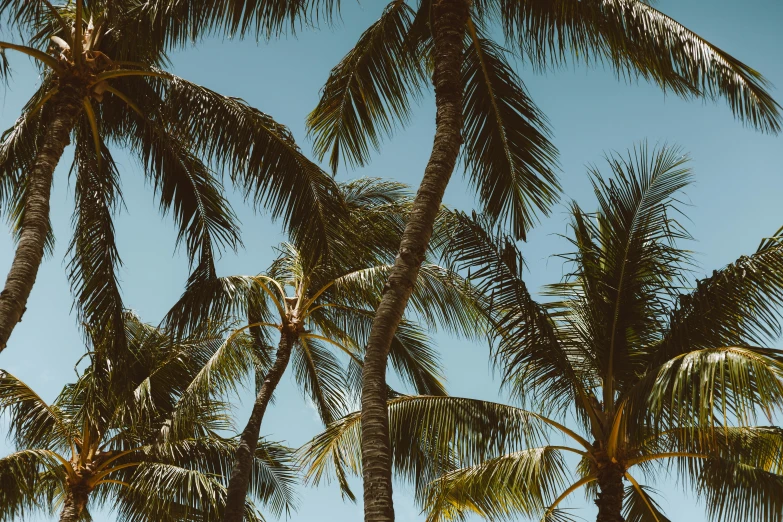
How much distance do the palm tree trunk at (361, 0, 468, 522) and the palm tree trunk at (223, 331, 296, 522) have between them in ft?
17.2

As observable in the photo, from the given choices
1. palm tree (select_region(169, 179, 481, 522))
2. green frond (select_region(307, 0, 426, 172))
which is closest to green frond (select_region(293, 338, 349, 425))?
palm tree (select_region(169, 179, 481, 522))

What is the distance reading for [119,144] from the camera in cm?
1051

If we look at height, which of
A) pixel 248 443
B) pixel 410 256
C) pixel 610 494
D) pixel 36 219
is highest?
pixel 36 219

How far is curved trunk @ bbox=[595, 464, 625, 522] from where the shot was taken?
787 cm

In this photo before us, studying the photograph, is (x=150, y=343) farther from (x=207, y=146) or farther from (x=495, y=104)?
(x=495, y=104)

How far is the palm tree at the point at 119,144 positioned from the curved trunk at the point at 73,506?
3.93 meters

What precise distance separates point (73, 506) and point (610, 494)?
759 centimetres

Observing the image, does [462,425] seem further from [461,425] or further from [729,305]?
[729,305]

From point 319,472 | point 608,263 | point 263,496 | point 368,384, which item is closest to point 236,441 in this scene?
point 263,496

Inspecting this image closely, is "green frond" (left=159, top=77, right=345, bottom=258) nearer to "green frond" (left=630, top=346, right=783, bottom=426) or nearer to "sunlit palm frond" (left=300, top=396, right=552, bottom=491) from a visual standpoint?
"sunlit palm frond" (left=300, top=396, right=552, bottom=491)

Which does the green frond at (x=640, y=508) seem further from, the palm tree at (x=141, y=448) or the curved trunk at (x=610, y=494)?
the palm tree at (x=141, y=448)

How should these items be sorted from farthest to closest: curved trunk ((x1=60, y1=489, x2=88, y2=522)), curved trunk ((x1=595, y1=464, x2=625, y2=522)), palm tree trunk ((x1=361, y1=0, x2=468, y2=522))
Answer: curved trunk ((x1=60, y1=489, x2=88, y2=522)) → curved trunk ((x1=595, y1=464, x2=625, y2=522)) → palm tree trunk ((x1=361, y1=0, x2=468, y2=522))

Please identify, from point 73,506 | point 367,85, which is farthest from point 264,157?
point 73,506

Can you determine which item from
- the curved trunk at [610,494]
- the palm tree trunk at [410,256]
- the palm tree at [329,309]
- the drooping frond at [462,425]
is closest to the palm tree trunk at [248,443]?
the palm tree at [329,309]
